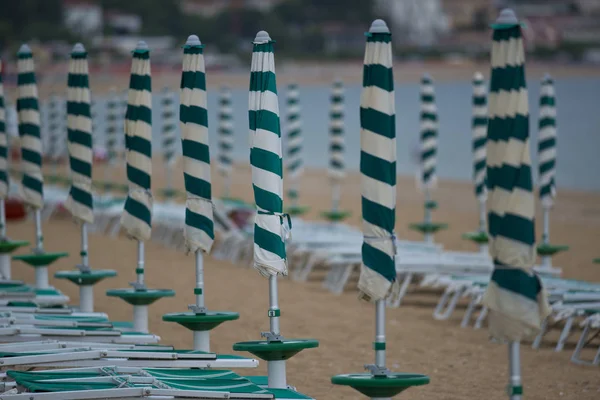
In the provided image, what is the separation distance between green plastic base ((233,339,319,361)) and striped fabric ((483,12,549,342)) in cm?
167

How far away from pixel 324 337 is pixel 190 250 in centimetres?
221

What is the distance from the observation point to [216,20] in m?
115

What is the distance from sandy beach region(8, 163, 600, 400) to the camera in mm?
7617

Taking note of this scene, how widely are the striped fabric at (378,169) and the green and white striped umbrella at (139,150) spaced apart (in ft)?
9.28

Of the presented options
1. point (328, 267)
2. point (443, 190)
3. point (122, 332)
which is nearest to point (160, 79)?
point (443, 190)

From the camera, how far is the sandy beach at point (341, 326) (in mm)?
7617

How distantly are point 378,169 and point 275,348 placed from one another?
1248mm

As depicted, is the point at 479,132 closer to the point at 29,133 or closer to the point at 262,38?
the point at 29,133

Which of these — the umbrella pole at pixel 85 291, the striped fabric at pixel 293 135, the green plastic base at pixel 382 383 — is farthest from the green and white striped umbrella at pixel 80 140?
the striped fabric at pixel 293 135

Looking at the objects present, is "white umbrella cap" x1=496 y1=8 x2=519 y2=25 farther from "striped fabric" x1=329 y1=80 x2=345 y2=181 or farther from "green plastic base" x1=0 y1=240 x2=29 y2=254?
"striped fabric" x1=329 y1=80 x2=345 y2=181

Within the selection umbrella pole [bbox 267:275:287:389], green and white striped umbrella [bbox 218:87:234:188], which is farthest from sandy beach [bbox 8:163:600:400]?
green and white striped umbrella [bbox 218:87:234:188]

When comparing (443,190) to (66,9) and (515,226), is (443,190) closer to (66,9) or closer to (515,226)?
(515,226)

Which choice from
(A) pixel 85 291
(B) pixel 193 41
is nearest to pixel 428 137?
(A) pixel 85 291

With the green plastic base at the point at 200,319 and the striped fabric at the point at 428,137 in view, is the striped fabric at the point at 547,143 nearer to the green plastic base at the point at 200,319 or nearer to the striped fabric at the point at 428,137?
the striped fabric at the point at 428,137
